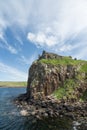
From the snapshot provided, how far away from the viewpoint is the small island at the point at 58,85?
82688 millimetres

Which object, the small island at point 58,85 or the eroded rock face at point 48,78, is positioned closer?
the small island at point 58,85

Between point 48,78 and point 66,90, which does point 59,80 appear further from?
point 66,90

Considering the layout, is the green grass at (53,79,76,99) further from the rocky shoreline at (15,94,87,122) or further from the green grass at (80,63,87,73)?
the green grass at (80,63,87,73)

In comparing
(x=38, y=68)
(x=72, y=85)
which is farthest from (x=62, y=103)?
(x=38, y=68)

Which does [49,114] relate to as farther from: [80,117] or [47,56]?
[47,56]

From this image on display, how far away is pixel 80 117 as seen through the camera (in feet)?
213

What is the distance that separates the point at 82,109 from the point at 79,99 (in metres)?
12.8

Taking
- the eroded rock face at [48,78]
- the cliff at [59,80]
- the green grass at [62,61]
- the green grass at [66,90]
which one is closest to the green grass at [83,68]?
the cliff at [59,80]

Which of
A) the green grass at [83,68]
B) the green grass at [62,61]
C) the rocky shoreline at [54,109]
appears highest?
the green grass at [62,61]

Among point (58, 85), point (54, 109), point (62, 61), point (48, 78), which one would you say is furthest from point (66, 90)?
point (62, 61)

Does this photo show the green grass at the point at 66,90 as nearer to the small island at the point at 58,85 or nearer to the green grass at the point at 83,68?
the small island at the point at 58,85

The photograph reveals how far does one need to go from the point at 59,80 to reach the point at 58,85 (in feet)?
10.4

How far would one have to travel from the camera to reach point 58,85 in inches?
3861

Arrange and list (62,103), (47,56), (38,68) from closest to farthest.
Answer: (62,103) < (38,68) < (47,56)
